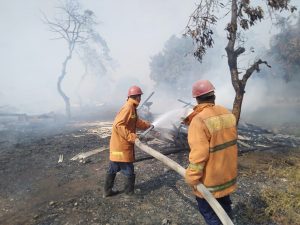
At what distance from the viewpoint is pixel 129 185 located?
576cm

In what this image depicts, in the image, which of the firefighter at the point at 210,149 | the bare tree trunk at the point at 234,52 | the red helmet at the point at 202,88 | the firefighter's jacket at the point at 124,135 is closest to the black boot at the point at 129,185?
the firefighter's jacket at the point at 124,135

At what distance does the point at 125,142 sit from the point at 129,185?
880mm

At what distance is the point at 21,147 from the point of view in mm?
10781

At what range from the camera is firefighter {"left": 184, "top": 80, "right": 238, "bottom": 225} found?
3.16 metres

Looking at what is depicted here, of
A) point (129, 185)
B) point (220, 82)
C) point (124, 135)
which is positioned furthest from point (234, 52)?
point (220, 82)

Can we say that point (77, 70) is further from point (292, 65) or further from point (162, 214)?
point (162, 214)

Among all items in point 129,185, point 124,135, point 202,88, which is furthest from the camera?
point 129,185

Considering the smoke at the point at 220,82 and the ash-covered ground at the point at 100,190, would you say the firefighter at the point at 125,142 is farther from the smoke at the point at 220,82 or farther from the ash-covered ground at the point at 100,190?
the smoke at the point at 220,82

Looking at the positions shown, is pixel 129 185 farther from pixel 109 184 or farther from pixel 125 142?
pixel 125 142

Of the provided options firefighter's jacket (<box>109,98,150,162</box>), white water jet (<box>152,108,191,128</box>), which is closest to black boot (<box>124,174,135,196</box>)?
firefighter's jacket (<box>109,98,150,162</box>)

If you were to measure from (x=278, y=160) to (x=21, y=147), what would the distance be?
28.2 feet

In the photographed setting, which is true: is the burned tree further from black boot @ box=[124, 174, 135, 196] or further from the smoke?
black boot @ box=[124, 174, 135, 196]

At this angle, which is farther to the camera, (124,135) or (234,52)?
(234,52)

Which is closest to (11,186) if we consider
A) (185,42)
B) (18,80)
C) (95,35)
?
(95,35)
